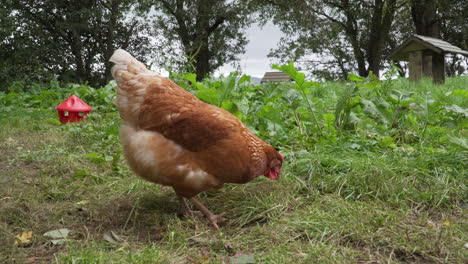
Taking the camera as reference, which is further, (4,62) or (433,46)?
(4,62)

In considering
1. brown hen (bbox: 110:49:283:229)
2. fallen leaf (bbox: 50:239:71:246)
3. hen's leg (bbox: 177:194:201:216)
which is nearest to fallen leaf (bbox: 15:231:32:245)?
fallen leaf (bbox: 50:239:71:246)

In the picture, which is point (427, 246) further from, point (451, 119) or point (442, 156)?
point (451, 119)

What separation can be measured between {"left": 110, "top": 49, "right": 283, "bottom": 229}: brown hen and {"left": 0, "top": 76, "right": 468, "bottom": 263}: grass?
0.91 ft

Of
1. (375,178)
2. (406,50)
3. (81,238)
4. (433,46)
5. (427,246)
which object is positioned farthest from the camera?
(406,50)

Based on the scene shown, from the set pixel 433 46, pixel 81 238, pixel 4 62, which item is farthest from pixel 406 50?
pixel 4 62

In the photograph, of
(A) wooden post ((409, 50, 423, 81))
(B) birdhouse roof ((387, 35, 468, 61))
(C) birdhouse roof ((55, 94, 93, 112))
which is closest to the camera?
(C) birdhouse roof ((55, 94, 93, 112))

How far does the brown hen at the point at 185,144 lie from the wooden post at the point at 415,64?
831cm

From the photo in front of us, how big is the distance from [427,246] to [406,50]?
9.32 metres

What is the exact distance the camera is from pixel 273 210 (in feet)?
8.43

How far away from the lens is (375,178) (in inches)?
110

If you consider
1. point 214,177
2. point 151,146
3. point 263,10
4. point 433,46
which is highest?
point 263,10

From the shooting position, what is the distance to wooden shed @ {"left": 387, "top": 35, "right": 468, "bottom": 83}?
954cm

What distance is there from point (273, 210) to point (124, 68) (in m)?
1.50

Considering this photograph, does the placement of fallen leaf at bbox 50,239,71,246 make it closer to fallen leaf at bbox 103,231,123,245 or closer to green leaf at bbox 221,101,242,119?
fallen leaf at bbox 103,231,123,245
